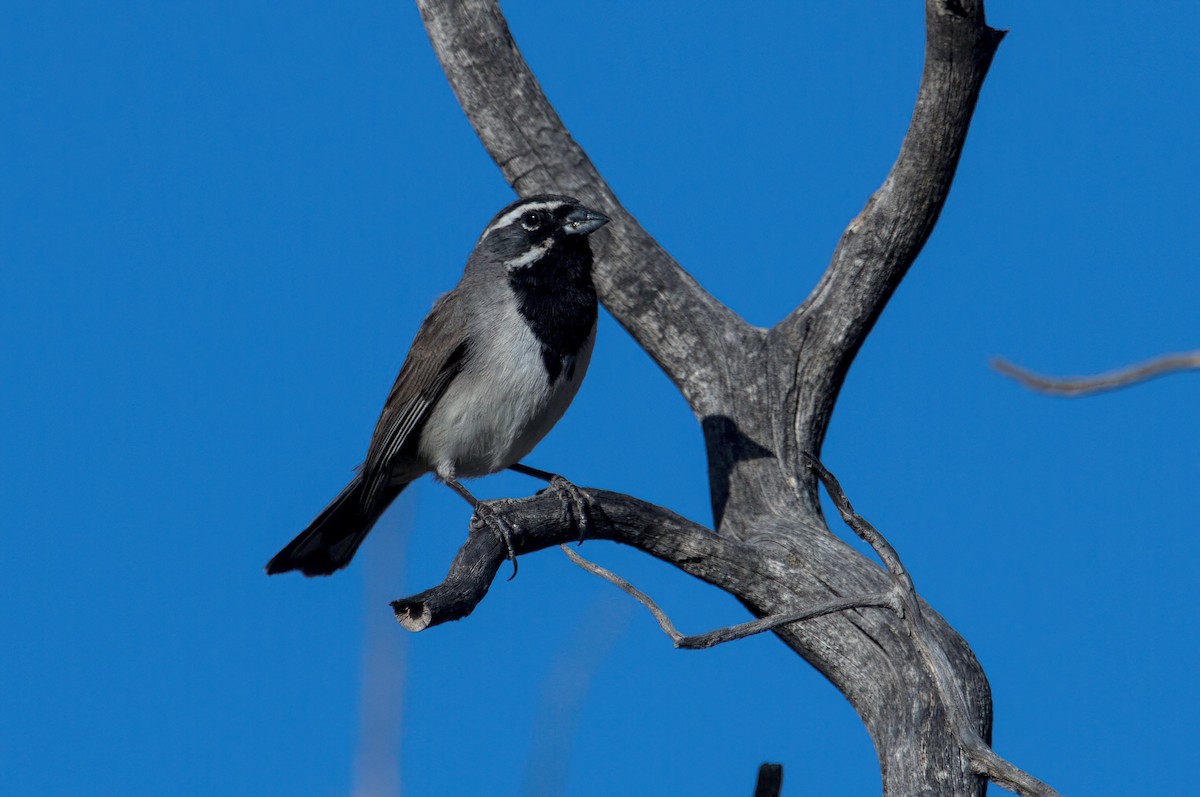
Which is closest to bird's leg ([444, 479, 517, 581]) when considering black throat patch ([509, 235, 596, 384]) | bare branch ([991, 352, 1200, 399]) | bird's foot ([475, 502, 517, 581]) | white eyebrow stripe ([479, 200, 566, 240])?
bird's foot ([475, 502, 517, 581])

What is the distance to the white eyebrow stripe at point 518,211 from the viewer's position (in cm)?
736

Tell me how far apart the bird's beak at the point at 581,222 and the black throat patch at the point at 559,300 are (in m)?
0.05

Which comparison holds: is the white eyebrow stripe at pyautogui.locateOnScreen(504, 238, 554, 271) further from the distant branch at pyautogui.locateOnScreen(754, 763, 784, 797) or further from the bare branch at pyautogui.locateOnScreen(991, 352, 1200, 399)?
the bare branch at pyautogui.locateOnScreen(991, 352, 1200, 399)

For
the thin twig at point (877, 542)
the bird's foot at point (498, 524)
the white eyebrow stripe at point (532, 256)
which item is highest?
the white eyebrow stripe at point (532, 256)

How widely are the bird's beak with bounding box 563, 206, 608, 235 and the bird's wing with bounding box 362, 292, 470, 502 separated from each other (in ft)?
2.43

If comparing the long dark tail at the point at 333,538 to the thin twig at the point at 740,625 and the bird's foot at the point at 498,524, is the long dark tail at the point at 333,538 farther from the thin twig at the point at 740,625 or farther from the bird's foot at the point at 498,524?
the thin twig at the point at 740,625

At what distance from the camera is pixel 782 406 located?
761cm

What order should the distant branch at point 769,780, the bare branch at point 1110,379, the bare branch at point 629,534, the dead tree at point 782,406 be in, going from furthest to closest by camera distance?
the bare branch at point 629,534 → the dead tree at point 782,406 → the distant branch at point 769,780 → the bare branch at point 1110,379

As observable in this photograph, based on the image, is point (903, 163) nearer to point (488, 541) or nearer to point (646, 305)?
point (646, 305)

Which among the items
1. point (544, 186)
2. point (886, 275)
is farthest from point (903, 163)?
point (544, 186)

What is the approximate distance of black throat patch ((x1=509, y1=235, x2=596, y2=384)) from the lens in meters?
7.02

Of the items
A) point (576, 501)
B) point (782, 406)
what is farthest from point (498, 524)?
point (782, 406)

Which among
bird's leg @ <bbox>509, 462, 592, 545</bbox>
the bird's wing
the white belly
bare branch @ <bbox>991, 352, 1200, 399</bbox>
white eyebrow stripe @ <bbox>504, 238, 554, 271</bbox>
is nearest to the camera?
bare branch @ <bbox>991, 352, 1200, 399</bbox>

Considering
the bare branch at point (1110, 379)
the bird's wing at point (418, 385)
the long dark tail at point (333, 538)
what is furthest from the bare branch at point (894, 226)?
the bare branch at point (1110, 379)
